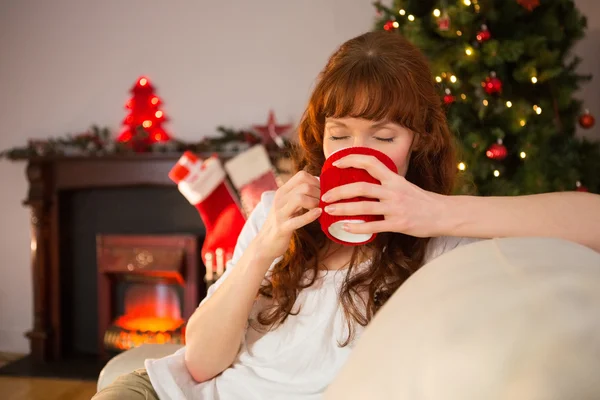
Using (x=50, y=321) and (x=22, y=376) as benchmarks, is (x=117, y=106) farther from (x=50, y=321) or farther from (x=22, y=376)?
(x=22, y=376)

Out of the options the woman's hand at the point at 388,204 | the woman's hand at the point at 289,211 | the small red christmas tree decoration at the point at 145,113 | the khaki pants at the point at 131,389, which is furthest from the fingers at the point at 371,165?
the small red christmas tree decoration at the point at 145,113

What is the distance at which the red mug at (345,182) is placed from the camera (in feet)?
2.54

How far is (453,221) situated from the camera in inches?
31.0

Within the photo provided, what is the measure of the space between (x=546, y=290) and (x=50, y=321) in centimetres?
330

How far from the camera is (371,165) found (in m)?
0.76

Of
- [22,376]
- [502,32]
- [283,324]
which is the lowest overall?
[22,376]

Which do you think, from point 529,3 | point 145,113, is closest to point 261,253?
point 529,3

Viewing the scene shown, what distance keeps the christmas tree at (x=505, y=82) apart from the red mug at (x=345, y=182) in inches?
54.1

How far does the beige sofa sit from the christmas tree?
5.50 feet

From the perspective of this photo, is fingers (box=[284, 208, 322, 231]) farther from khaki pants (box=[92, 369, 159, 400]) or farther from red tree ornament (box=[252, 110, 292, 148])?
red tree ornament (box=[252, 110, 292, 148])

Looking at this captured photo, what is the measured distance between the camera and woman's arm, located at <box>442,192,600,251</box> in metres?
0.77

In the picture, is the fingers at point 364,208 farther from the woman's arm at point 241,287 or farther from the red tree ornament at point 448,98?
the red tree ornament at point 448,98

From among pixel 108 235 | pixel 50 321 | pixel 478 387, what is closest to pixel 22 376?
pixel 50 321

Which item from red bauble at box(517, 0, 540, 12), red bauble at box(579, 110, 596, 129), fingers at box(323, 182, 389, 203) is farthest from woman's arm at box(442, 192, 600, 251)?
red bauble at box(579, 110, 596, 129)
